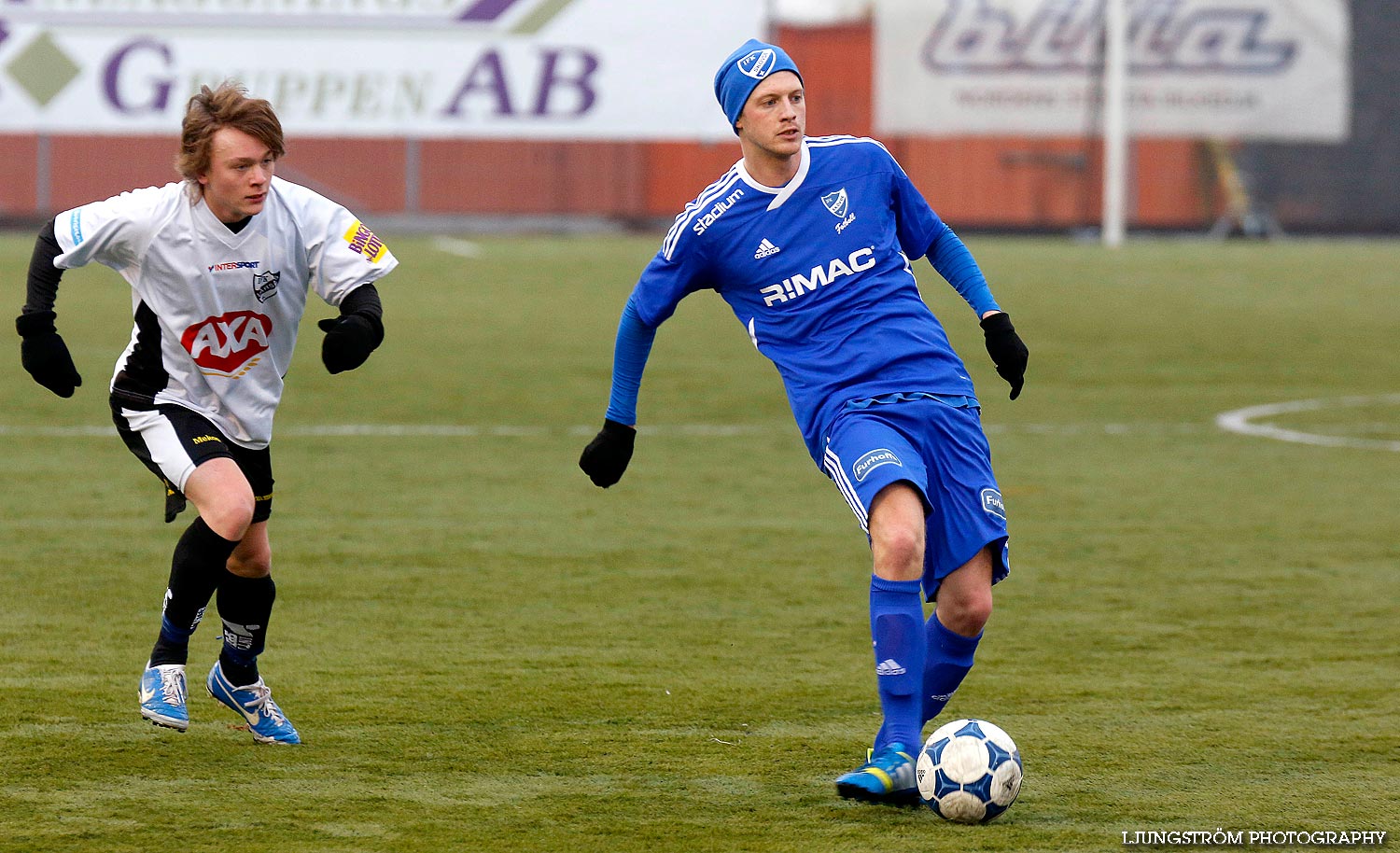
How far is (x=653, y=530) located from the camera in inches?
367

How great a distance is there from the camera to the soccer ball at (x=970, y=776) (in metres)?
4.83

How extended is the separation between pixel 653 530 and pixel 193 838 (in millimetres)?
4793

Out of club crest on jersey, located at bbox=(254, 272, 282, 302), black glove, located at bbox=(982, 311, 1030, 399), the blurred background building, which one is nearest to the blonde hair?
club crest on jersey, located at bbox=(254, 272, 282, 302)

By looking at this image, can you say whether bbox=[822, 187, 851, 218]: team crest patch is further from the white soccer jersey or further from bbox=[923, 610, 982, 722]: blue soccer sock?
the white soccer jersey

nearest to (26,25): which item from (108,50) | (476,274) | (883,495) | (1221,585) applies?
(108,50)

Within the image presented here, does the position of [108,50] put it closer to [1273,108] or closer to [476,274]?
[476,274]

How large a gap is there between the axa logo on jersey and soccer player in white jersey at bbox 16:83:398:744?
3.55 ft

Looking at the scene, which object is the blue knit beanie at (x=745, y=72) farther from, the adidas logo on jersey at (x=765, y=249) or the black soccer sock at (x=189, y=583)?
the black soccer sock at (x=189, y=583)

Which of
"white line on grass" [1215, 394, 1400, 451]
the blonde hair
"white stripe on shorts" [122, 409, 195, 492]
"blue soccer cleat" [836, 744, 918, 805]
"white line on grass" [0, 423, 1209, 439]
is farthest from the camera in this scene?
"white line on grass" [1215, 394, 1400, 451]

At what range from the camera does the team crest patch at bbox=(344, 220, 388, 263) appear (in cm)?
561

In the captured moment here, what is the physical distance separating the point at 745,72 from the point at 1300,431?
828cm

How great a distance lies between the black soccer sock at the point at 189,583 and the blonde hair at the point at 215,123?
0.97m

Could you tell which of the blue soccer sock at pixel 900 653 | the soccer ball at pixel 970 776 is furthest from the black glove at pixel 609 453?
the soccer ball at pixel 970 776

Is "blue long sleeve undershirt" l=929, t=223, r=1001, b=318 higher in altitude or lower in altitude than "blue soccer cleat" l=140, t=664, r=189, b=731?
higher
